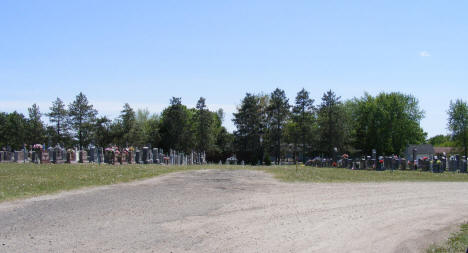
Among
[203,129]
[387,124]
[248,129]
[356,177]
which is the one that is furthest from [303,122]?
[356,177]

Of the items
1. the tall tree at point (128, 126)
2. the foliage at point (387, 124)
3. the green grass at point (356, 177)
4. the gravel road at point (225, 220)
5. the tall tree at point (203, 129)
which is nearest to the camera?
the gravel road at point (225, 220)

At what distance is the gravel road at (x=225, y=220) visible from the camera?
27.4 ft

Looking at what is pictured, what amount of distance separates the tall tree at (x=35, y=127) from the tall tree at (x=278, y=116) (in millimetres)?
40606

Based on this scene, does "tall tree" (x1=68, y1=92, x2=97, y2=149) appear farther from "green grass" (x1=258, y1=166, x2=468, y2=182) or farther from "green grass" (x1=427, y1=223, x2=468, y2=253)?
"green grass" (x1=427, y1=223, x2=468, y2=253)

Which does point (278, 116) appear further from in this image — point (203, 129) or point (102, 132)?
point (102, 132)

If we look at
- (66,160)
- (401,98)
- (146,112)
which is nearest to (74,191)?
(66,160)

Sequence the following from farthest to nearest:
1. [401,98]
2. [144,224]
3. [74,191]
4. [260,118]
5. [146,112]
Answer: [146,112]
[401,98]
[260,118]
[74,191]
[144,224]

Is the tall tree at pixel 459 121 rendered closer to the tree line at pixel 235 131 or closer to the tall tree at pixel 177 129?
the tree line at pixel 235 131

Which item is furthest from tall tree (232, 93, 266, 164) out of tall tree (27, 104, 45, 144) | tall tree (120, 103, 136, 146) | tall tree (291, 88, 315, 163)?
tall tree (27, 104, 45, 144)

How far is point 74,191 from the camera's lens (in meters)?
15.5

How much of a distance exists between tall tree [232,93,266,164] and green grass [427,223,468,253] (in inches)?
2628

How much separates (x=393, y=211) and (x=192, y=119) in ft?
243

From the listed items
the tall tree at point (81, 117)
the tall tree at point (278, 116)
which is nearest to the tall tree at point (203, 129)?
the tall tree at point (278, 116)

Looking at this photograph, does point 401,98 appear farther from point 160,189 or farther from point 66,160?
point 160,189
